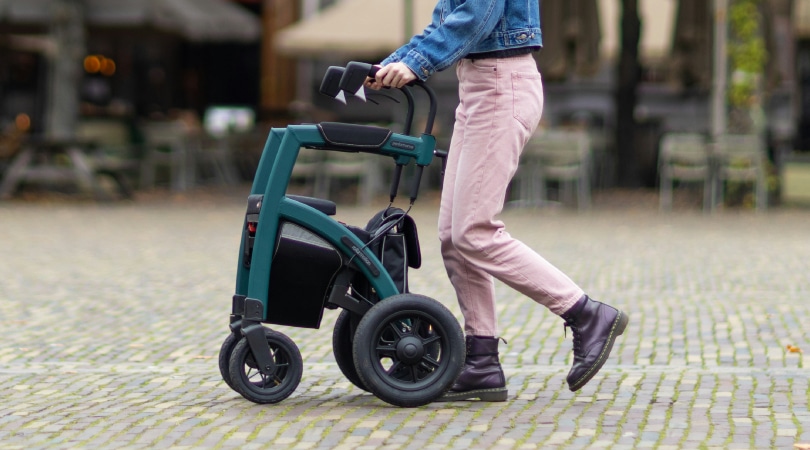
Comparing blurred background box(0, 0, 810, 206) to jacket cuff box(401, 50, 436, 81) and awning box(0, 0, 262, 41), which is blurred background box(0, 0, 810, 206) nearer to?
awning box(0, 0, 262, 41)

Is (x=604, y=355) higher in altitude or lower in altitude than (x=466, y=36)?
lower

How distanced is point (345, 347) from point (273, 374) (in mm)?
304

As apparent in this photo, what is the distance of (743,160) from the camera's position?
15.1 meters

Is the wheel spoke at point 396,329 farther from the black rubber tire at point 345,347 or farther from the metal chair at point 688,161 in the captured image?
the metal chair at point 688,161

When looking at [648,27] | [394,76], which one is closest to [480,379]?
[394,76]

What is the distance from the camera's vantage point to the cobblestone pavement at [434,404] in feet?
14.2

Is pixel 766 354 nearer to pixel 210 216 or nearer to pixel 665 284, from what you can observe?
pixel 665 284

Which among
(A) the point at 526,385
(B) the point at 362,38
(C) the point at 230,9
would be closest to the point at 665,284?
(A) the point at 526,385

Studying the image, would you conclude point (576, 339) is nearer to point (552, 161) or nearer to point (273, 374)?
point (273, 374)

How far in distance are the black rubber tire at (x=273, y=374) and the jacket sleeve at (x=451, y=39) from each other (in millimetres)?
973

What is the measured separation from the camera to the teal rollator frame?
15.3ft

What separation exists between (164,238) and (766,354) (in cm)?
703

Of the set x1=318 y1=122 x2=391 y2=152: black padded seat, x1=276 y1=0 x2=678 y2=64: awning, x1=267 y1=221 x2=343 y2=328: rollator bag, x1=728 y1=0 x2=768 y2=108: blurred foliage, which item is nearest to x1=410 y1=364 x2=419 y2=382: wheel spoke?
x1=267 y1=221 x2=343 y2=328: rollator bag

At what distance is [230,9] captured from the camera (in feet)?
68.1
